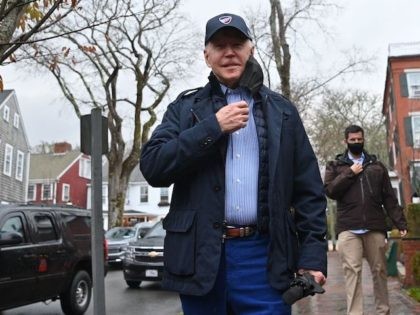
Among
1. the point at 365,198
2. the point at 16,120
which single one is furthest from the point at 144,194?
the point at 365,198

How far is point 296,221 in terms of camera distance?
2496mm

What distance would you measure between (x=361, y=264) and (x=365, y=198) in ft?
2.38

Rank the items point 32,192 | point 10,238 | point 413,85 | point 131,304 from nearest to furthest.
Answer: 1. point 10,238
2. point 131,304
3. point 413,85
4. point 32,192

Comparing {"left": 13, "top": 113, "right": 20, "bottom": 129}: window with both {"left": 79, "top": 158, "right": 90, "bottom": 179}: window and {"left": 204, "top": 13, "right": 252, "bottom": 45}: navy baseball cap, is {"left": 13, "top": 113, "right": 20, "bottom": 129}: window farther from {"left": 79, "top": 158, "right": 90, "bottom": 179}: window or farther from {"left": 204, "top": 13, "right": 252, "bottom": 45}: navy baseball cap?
{"left": 204, "top": 13, "right": 252, "bottom": 45}: navy baseball cap

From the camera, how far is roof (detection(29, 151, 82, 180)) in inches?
2020

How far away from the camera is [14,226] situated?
827cm

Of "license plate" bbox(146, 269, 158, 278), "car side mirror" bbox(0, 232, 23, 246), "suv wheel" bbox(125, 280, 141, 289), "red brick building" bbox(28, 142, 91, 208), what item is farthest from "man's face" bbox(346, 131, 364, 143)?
"red brick building" bbox(28, 142, 91, 208)

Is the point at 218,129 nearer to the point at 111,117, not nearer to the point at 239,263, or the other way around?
the point at 239,263

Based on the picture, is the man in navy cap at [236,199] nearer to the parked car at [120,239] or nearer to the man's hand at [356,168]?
the man's hand at [356,168]

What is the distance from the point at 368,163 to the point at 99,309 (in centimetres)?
336

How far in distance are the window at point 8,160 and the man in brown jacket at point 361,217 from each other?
1229 inches

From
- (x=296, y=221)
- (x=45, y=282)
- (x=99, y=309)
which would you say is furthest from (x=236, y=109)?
(x=45, y=282)

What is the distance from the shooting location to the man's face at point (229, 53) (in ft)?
8.35

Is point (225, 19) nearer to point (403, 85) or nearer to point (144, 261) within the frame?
point (144, 261)
